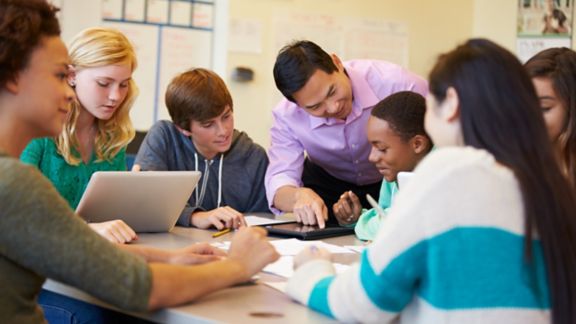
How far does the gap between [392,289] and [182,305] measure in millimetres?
349

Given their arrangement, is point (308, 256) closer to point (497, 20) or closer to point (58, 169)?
point (58, 169)

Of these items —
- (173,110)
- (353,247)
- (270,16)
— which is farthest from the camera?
(270,16)

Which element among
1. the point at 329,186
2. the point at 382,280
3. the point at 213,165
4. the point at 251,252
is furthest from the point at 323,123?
the point at 382,280

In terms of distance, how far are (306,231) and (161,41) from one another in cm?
242

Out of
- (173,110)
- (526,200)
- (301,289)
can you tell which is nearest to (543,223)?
(526,200)

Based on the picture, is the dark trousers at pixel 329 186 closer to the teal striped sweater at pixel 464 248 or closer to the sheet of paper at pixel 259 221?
the sheet of paper at pixel 259 221

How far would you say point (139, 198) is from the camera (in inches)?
77.7

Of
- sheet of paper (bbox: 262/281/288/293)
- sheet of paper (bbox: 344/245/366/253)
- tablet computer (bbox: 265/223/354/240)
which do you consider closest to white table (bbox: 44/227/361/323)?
sheet of paper (bbox: 262/281/288/293)

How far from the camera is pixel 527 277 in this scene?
3.48 feet

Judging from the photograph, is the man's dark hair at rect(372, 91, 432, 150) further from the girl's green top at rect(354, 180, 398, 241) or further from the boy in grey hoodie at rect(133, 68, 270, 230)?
the boy in grey hoodie at rect(133, 68, 270, 230)

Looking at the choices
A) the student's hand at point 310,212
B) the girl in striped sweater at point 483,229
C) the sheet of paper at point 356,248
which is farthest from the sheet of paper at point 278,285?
the student's hand at point 310,212

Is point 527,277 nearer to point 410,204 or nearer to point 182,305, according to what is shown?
point 410,204

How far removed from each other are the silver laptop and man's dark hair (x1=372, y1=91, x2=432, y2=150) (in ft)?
1.95

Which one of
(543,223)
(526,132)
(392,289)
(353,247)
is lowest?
(353,247)
